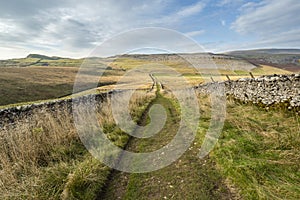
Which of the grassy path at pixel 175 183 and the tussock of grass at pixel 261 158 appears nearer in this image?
the tussock of grass at pixel 261 158

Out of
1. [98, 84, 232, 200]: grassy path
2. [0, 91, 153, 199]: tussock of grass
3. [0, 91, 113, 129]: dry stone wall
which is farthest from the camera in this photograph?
[0, 91, 113, 129]: dry stone wall

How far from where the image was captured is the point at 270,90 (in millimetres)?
12477

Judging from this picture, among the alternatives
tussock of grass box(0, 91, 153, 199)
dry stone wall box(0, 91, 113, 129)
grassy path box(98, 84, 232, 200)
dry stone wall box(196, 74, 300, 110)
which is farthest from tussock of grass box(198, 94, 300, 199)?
dry stone wall box(0, 91, 113, 129)

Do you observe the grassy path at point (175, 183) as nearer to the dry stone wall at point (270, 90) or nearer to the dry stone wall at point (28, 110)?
the dry stone wall at point (28, 110)

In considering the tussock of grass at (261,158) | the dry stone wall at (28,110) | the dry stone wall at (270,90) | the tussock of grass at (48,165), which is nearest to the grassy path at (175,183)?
the tussock of grass at (261,158)

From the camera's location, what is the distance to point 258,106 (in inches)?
522

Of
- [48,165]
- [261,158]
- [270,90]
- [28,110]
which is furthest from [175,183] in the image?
[270,90]

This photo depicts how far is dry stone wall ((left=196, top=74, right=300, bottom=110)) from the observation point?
1080cm

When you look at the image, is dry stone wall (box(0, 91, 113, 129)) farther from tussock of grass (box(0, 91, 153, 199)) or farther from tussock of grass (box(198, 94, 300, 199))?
tussock of grass (box(198, 94, 300, 199))

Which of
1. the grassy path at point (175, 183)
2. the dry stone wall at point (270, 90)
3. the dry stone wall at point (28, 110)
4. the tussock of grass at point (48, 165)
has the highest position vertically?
the dry stone wall at point (270, 90)

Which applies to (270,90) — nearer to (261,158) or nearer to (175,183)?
(261,158)

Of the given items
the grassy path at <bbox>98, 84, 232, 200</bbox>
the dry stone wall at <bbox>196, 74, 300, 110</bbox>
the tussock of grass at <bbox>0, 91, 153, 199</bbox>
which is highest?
the dry stone wall at <bbox>196, 74, 300, 110</bbox>

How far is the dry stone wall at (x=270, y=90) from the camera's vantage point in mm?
10800

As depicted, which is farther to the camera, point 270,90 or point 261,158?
point 270,90
